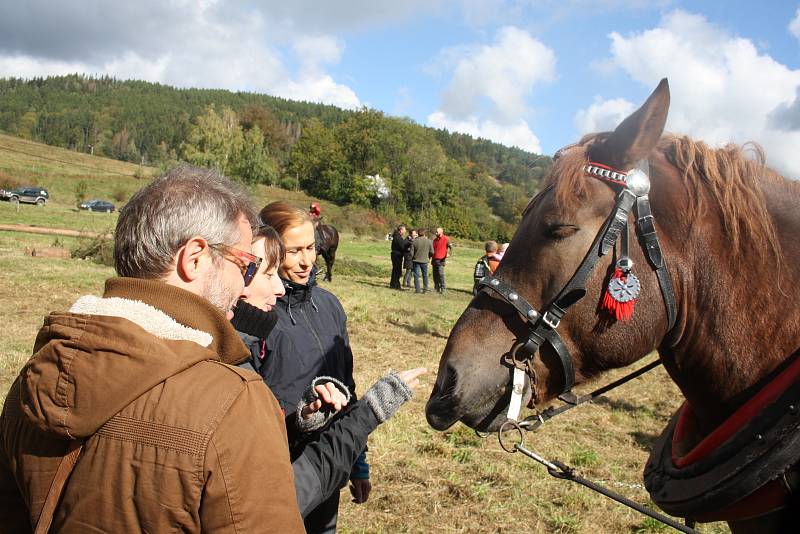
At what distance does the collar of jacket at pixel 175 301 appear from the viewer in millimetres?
1275

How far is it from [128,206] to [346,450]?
1.08 m

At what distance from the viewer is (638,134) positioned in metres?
1.82

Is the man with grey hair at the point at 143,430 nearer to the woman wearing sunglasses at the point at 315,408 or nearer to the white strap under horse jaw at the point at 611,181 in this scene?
the woman wearing sunglasses at the point at 315,408

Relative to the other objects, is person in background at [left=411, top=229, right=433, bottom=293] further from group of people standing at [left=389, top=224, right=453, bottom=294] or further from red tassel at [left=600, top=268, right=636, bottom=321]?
red tassel at [left=600, top=268, right=636, bottom=321]

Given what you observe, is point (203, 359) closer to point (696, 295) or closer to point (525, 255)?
point (525, 255)

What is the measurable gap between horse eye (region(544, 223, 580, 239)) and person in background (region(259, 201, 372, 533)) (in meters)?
1.31

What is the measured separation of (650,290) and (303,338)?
1553mm

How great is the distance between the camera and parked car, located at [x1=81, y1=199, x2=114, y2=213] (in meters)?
41.2

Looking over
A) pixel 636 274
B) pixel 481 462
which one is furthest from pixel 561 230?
pixel 481 462

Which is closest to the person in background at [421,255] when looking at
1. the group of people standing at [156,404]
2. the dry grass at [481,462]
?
the dry grass at [481,462]

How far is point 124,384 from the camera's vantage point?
106 centimetres

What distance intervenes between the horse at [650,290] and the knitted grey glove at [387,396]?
0.54 ft

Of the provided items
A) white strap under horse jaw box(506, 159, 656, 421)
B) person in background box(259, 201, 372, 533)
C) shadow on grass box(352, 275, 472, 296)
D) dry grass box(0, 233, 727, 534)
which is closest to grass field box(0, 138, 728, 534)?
dry grass box(0, 233, 727, 534)

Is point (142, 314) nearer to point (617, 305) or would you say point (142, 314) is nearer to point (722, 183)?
point (617, 305)
